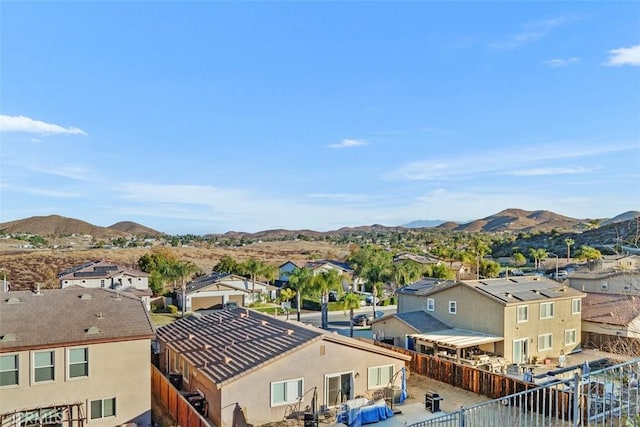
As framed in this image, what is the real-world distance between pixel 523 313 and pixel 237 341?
1819 centimetres

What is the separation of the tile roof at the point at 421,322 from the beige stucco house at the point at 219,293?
2447 cm

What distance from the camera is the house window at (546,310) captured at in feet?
101

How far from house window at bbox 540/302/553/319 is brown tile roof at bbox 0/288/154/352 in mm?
24180

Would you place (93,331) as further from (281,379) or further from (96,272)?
(96,272)

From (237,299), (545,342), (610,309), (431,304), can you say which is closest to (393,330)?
(431,304)

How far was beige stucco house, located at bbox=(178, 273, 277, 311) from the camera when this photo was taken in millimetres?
50938

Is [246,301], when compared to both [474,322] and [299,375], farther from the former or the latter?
[299,375]

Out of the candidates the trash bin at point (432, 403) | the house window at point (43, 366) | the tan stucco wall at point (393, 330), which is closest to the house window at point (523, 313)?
the tan stucco wall at point (393, 330)

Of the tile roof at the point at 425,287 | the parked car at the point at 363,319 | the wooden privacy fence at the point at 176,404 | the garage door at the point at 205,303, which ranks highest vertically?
the tile roof at the point at 425,287

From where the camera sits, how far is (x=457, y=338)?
2852 centimetres

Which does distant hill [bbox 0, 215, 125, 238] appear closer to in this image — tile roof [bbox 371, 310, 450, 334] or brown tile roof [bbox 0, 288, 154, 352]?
tile roof [bbox 371, 310, 450, 334]

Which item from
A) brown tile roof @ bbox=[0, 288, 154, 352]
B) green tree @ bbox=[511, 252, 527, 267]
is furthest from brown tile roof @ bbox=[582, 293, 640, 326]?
green tree @ bbox=[511, 252, 527, 267]

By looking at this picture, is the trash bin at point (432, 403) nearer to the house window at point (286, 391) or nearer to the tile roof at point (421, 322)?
the house window at point (286, 391)

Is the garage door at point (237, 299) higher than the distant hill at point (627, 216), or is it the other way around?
the distant hill at point (627, 216)
